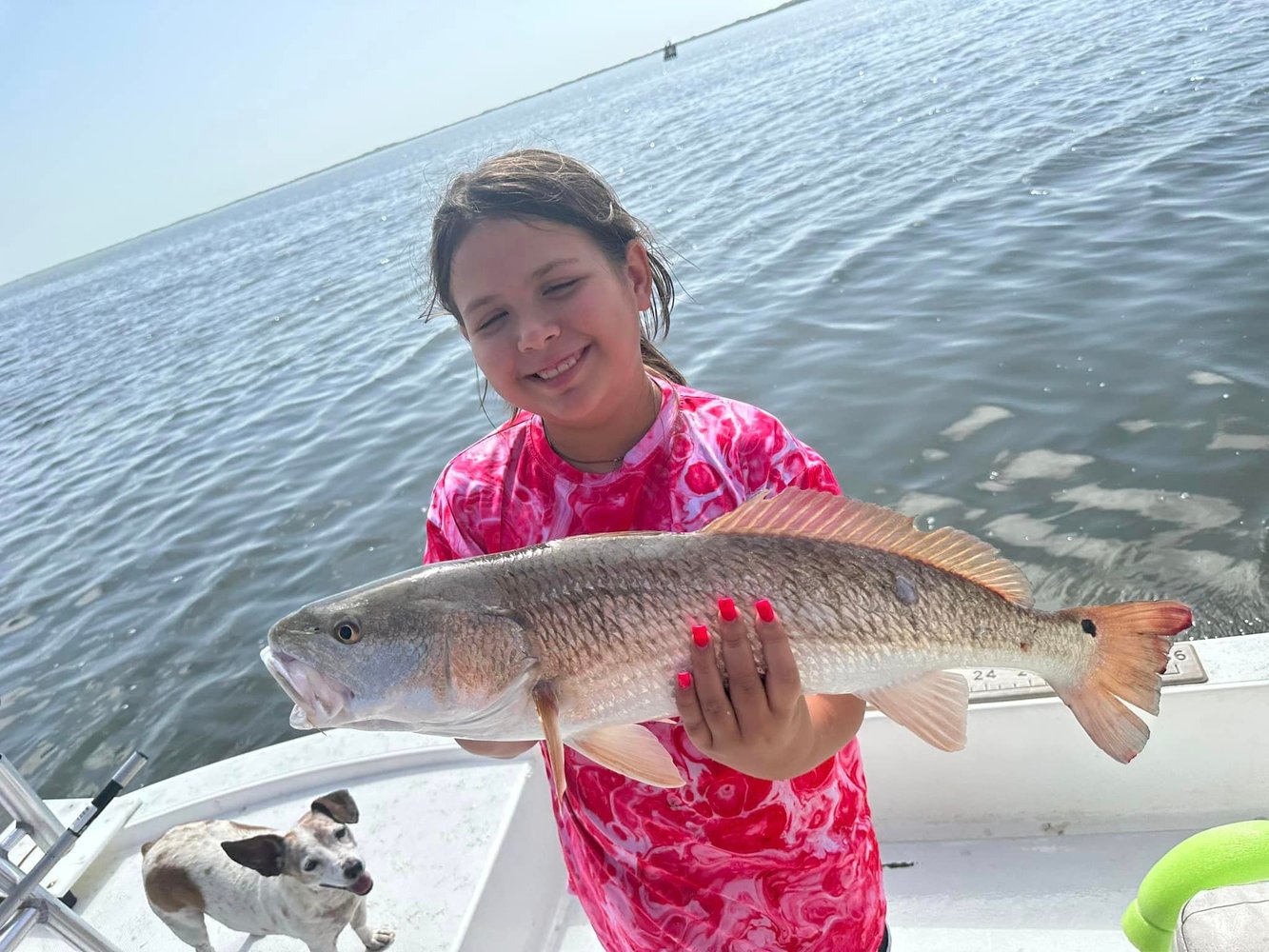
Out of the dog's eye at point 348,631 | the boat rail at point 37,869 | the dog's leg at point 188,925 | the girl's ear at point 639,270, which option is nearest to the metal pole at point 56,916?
the boat rail at point 37,869

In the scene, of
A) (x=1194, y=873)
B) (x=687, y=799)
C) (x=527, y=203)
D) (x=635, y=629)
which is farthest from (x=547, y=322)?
(x=1194, y=873)

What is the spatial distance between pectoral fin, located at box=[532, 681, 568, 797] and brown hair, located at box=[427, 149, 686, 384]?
1.06 meters

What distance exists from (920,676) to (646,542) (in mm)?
722

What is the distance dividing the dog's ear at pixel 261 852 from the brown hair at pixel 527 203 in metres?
1.94

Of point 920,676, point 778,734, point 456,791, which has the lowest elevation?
point 456,791

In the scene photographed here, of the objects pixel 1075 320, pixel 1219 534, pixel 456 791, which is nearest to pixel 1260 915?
pixel 456 791

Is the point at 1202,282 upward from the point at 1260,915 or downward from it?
downward

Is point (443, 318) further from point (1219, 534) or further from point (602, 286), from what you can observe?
point (602, 286)

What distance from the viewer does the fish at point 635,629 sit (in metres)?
1.83

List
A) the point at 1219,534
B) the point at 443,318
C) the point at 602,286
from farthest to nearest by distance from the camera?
the point at 443,318, the point at 1219,534, the point at 602,286

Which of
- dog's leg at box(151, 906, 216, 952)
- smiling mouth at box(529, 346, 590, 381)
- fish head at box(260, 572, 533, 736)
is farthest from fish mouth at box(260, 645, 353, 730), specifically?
dog's leg at box(151, 906, 216, 952)

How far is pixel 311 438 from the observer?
11602 millimetres

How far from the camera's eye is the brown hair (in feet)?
7.02

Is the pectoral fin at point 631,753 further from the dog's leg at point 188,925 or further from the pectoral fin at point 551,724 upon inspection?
the dog's leg at point 188,925
